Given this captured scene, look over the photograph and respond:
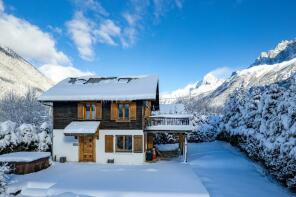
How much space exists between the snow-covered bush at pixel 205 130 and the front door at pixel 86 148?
20.6m

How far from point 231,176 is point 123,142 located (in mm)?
9345

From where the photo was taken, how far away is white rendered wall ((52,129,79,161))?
2706 centimetres

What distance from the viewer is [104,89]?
91.5ft

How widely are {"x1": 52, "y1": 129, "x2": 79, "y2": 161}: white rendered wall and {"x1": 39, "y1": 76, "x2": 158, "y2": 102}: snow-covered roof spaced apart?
334 cm

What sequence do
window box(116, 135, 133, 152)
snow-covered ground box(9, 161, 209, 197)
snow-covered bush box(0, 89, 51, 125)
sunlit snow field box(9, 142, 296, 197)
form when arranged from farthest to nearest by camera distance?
snow-covered bush box(0, 89, 51, 125) → window box(116, 135, 133, 152) → sunlit snow field box(9, 142, 296, 197) → snow-covered ground box(9, 161, 209, 197)

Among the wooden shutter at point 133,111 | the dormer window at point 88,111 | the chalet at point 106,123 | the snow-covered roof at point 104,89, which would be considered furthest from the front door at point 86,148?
the wooden shutter at point 133,111

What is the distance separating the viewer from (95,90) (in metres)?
27.8

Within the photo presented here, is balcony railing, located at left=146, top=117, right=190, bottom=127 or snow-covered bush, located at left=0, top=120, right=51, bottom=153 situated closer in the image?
snow-covered bush, located at left=0, top=120, right=51, bottom=153

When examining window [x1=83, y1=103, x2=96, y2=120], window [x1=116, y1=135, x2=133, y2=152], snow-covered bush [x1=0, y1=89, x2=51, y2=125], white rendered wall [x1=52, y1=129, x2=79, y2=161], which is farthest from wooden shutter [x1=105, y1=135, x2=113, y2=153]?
snow-covered bush [x1=0, y1=89, x2=51, y2=125]

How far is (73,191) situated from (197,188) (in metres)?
6.95

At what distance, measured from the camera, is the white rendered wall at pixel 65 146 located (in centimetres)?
2706

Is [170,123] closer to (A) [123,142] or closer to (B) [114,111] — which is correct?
(A) [123,142]

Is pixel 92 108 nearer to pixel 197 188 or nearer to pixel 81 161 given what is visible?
pixel 81 161

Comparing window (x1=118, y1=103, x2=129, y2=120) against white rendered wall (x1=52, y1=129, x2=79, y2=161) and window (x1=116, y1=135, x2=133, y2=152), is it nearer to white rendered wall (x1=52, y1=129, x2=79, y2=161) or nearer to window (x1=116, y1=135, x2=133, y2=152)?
window (x1=116, y1=135, x2=133, y2=152)
